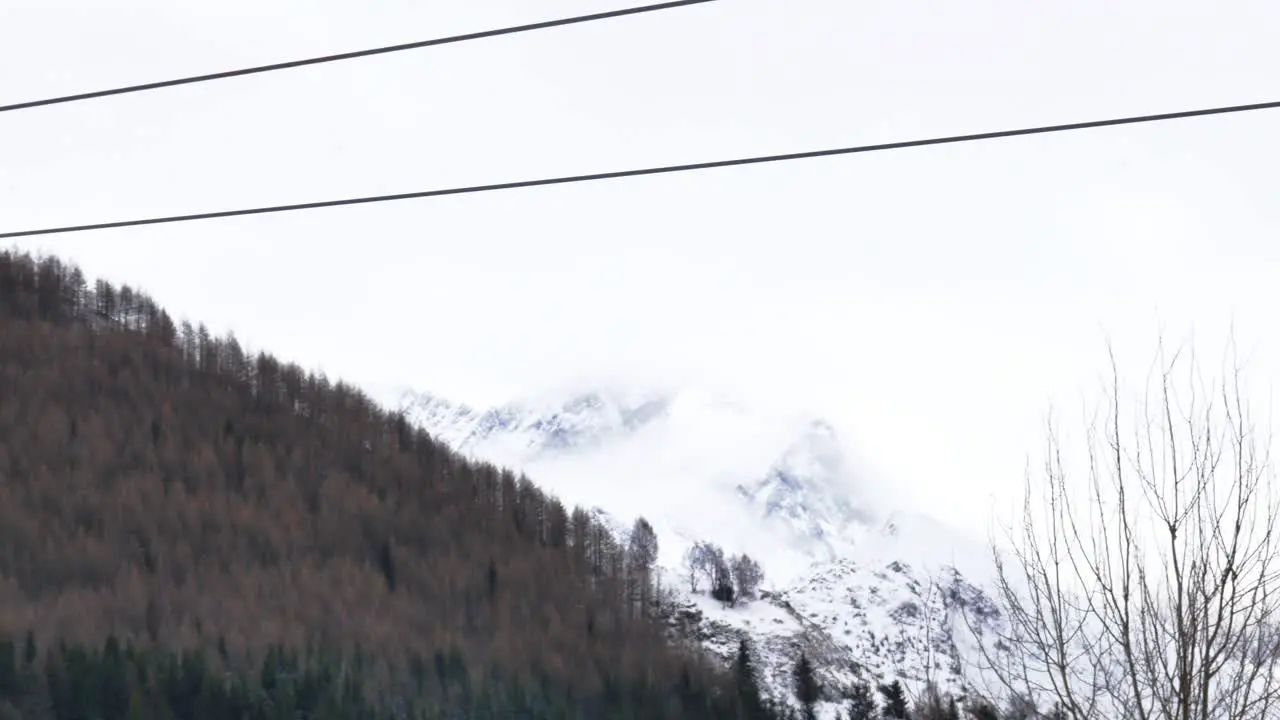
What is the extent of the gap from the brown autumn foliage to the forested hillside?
34cm

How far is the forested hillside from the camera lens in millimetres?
64750

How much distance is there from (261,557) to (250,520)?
22.7 feet

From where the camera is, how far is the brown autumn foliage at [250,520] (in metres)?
94.4

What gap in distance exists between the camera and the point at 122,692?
168 ft

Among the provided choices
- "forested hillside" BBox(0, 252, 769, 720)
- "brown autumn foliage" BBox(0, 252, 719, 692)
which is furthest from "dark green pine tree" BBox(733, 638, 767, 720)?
"brown autumn foliage" BBox(0, 252, 719, 692)

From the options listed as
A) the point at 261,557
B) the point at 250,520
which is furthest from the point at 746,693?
the point at 250,520

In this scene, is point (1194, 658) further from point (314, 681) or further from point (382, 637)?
point (382, 637)

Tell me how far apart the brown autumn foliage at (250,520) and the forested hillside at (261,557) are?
34 centimetres

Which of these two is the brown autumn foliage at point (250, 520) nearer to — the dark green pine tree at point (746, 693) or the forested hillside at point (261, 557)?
the forested hillside at point (261, 557)

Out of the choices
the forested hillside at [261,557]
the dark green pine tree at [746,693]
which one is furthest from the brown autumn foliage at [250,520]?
the dark green pine tree at [746,693]

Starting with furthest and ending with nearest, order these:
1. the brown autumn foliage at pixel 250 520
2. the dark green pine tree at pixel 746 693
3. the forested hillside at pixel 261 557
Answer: the brown autumn foliage at pixel 250 520, the dark green pine tree at pixel 746 693, the forested hillside at pixel 261 557

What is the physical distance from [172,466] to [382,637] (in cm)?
5208

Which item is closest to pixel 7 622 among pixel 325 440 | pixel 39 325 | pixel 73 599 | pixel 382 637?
pixel 73 599

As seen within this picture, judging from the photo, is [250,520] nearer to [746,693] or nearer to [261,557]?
[261,557]
